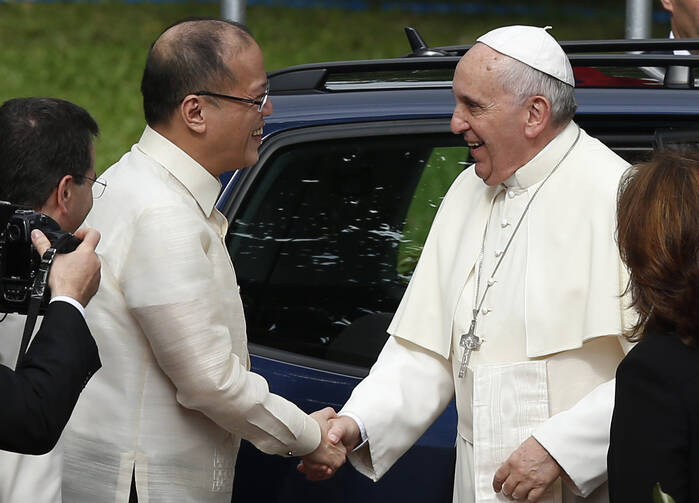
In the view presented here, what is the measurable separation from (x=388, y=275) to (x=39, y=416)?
1.50m

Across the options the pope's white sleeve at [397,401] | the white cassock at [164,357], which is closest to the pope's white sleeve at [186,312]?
A: the white cassock at [164,357]

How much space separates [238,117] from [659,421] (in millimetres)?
1252

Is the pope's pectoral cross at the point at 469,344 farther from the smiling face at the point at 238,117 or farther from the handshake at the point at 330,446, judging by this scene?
the smiling face at the point at 238,117

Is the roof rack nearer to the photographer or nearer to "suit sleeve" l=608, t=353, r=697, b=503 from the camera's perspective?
the photographer

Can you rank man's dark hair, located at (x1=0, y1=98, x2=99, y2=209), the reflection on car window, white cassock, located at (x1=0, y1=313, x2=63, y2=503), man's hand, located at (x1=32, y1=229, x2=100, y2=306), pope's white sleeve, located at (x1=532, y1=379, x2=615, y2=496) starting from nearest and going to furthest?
man's hand, located at (x1=32, y1=229, x2=100, y2=306), white cassock, located at (x1=0, y1=313, x2=63, y2=503), man's dark hair, located at (x1=0, y1=98, x2=99, y2=209), pope's white sleeve, located at (x1=532, y1=379, x2=615, y2=496), the reflection on car window

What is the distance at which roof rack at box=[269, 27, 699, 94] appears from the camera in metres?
3.41

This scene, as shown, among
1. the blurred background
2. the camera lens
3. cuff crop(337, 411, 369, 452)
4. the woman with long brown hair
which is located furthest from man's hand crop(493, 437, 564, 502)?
the blurred background

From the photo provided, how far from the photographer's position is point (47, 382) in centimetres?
223

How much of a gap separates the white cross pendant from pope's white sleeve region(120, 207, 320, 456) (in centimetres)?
50

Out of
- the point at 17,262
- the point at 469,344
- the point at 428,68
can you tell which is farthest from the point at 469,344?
the point at 17,262

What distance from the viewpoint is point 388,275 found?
3.54 metres

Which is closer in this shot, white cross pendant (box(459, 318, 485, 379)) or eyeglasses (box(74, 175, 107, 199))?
eyeglasses (box(74, 175, 107, 199))

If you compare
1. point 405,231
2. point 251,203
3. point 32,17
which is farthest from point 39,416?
point 32,17

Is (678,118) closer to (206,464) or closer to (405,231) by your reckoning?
(405,231)
